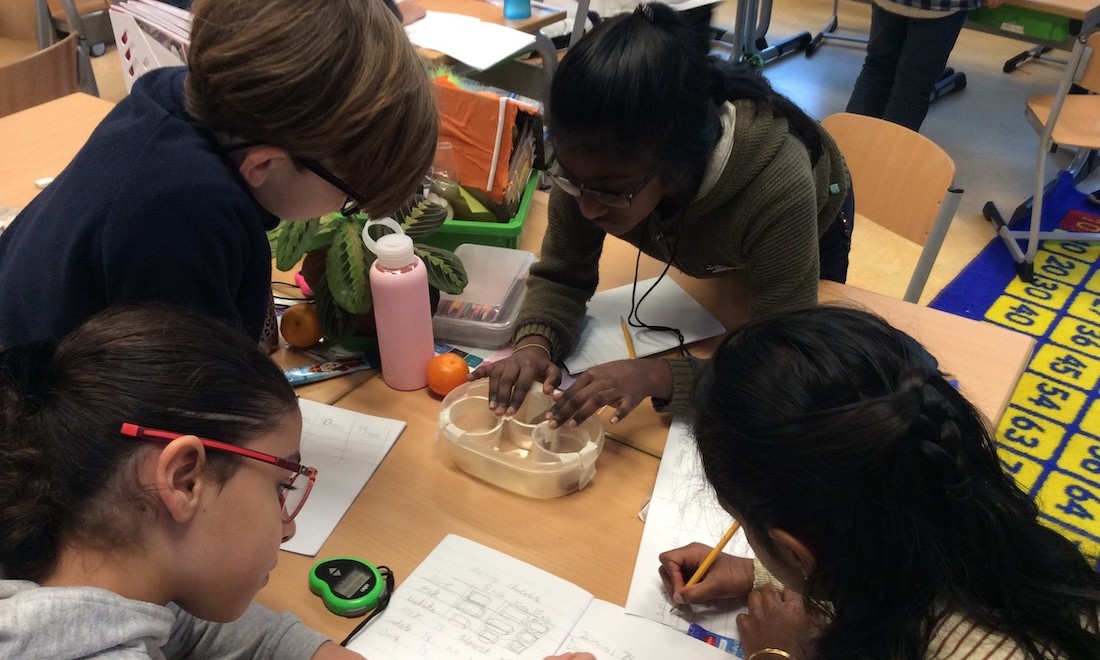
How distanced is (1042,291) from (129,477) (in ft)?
9.32

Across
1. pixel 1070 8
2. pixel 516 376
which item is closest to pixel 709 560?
pixel 516 376

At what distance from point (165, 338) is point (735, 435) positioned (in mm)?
506

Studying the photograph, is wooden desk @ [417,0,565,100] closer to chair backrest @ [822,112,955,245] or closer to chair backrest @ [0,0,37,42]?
chair backrest @ [822,112,955,245]

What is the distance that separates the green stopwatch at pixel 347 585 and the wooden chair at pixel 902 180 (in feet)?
3.78

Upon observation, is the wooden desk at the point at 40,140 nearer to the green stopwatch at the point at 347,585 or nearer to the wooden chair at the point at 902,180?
the green stopwatch at the point at 347,585

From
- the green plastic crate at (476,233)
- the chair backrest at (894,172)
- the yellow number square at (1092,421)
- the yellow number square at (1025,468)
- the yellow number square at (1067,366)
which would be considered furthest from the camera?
the yellow number square at (1067,366)

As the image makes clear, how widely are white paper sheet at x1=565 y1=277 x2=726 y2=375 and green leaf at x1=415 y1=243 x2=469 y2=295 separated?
21 cm

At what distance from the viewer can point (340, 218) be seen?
1136 millimetres

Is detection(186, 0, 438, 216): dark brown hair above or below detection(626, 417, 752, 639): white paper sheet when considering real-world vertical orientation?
above

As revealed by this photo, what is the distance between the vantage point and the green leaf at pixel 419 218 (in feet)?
3.99

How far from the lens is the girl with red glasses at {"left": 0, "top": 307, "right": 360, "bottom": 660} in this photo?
2.07 feet

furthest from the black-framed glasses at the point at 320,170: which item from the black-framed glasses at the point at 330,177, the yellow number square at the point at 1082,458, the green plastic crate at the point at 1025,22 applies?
the green plastic crate at the point at 1025,22

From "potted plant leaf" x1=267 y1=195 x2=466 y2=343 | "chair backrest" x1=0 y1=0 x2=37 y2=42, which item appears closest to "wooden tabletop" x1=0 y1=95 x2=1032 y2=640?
"potted plant leaf" x1=267 y1=195 x2=466 y2=343

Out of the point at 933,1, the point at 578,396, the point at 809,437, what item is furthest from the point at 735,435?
the point at 933,1
